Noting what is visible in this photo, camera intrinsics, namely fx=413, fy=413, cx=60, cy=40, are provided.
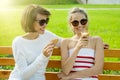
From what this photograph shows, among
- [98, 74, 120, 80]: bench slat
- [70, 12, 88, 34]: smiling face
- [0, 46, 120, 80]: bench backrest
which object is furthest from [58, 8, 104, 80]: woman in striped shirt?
[98, 74, 120, 80]: bench slat

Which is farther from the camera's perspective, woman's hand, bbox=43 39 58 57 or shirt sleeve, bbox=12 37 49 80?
shirt sleeve, bbox=12 37 49 80

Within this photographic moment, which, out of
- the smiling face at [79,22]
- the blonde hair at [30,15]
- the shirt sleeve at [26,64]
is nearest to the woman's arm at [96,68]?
the smiling face at [79,22]

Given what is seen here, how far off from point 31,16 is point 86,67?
2.36 feet

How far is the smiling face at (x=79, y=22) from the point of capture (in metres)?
3.93

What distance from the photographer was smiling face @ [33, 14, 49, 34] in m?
→ 3.87

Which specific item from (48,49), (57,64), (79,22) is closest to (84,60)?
(79,22)

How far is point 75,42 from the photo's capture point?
3.98 metres

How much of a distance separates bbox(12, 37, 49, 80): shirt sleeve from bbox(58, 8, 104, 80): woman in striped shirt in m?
0.24

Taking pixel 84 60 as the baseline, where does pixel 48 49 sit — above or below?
above

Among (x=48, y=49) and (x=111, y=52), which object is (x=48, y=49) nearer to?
(x=48, y=49)

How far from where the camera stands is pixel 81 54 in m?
3.99

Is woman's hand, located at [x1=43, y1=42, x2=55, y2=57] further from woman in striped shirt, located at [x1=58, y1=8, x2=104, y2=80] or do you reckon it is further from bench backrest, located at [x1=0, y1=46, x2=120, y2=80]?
Result: bench backrest, located at [x1=0, y1=46, x2=120, y2=80]

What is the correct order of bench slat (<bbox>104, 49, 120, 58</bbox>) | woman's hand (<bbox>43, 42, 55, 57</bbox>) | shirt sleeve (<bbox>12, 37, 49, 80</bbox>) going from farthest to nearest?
bench slat (<bbox>104, 49, 120, 58</bbox>), shirt sleeve (<bbox>12, 37, 49, 80</bbox>), woman's hand (<bbox>43, 42, 55, 57</bbox>)

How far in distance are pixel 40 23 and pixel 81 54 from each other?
0.50m
